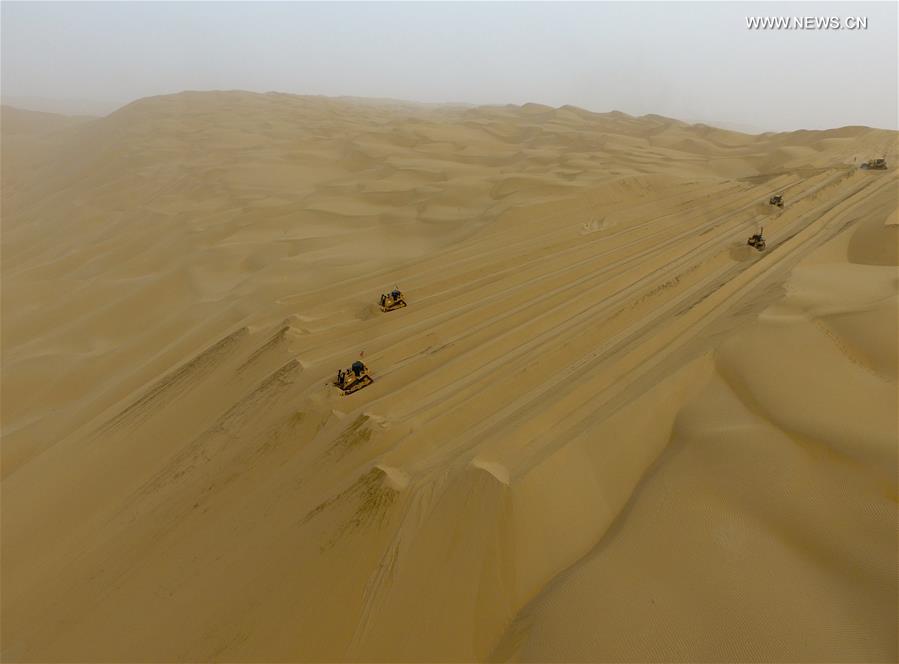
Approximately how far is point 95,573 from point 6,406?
590cm

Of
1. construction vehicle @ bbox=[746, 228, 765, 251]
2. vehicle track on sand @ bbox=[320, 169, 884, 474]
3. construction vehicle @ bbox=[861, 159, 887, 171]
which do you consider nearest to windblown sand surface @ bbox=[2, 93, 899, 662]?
vehicle track on sand @ bbox=[320, 169, 884, 474]

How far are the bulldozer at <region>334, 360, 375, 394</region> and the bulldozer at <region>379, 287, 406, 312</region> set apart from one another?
6.76 ft

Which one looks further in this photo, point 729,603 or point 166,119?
point 166,119

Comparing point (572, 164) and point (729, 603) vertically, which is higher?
point (572, 164)

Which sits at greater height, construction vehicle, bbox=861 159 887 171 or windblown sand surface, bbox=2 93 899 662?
construction vehicle, bbox=861 159 887 171

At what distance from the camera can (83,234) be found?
1670 centimetres

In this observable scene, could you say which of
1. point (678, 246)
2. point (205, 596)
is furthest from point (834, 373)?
point (205, 596)

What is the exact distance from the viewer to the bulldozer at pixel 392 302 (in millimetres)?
8148

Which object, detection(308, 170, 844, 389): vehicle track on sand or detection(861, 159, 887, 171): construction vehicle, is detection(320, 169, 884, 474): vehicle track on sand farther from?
detection(861, 159, 887, 171): construction vehicle

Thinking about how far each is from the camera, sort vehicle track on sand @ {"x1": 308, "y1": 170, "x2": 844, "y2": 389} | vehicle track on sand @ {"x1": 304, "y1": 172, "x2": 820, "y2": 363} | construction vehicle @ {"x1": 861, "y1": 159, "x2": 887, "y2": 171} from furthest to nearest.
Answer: construction vehicle @ {"x1": 861, "y1": 159, "x2": 887, "y2": 171}
vehicle track on sand @ {"x1": 304, "y1": 172, "x2": 820, "y2": 363}
vehicle track on sand @ {"x1": 308, "y1": 170, "x2": 844, "y2": 389}

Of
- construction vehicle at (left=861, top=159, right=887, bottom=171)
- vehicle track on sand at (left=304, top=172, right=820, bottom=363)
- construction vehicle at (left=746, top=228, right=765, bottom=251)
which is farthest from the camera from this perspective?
construction vehicle at (left=861, top=159, right=887, bottom=171)

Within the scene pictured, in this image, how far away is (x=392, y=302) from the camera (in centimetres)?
820

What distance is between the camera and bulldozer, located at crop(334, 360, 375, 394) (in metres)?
6.06

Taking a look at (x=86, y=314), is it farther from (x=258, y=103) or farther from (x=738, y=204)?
(x=258, y=103)
